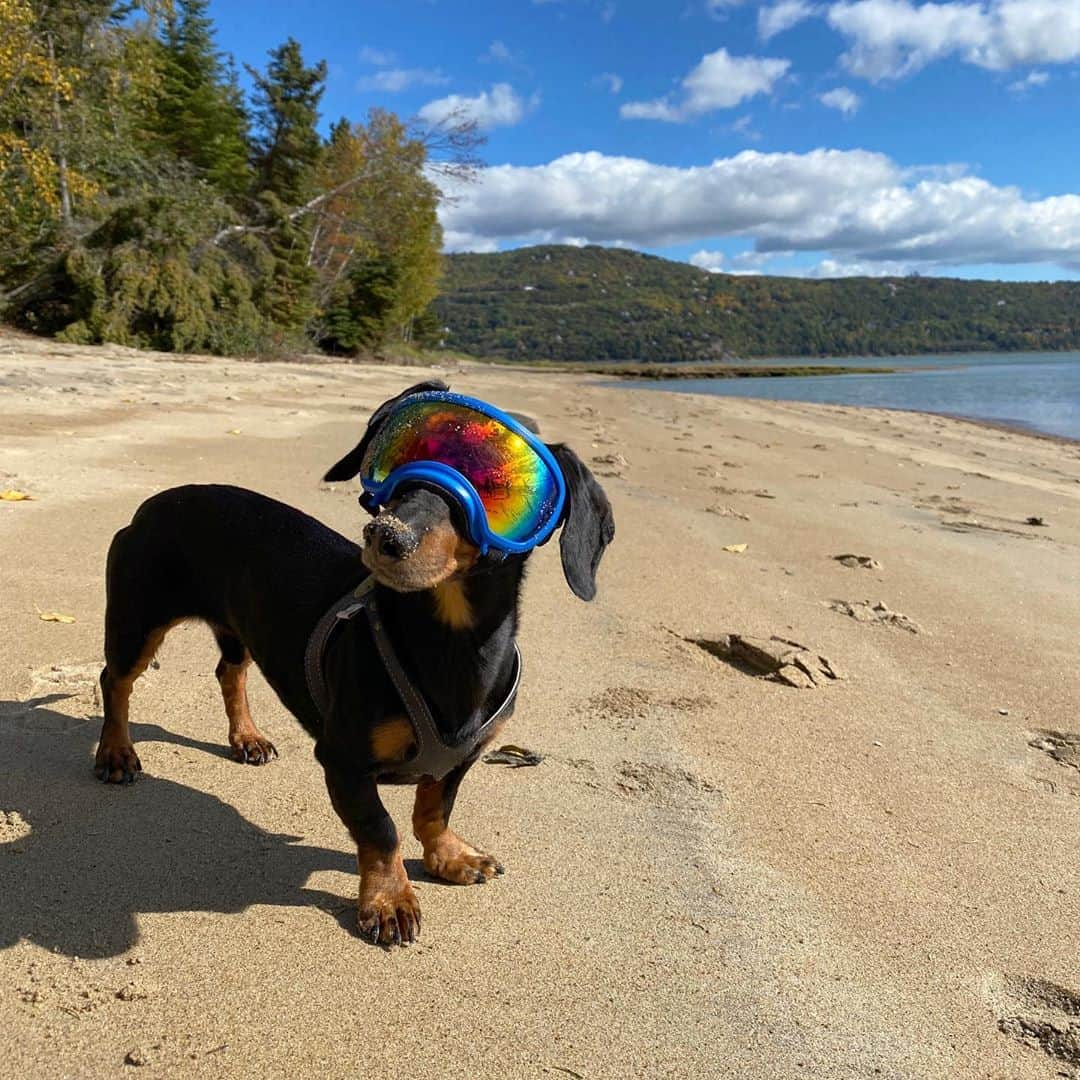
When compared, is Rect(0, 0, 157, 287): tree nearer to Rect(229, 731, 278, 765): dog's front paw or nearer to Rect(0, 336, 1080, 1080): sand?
Rect(0, 336, 1080, 1080): sand

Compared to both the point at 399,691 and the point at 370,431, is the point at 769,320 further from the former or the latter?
the point at 399,691

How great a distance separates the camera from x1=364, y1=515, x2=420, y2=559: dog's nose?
1.88 m

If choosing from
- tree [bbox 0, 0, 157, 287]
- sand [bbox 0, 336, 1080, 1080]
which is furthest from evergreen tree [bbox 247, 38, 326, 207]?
sand [bbox 0, 336, 1080, 1080]

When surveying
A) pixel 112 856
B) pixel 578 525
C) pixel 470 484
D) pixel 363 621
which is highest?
pixel 470 484

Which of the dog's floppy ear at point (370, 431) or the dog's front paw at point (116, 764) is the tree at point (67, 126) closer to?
the dog's front paw at point (116, 764)

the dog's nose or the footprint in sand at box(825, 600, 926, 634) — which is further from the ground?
the dog's nose

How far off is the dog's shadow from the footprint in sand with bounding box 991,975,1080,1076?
165cm

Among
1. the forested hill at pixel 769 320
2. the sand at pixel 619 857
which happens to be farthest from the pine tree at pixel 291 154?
the forested hill at pixel 769 320

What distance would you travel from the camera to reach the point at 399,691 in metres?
2.35

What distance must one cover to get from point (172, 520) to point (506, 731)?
1.46 metres

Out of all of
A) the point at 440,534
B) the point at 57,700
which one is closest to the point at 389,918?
the point at 440,534

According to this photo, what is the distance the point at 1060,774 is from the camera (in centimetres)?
340

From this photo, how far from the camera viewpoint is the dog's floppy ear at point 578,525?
7.56 feet

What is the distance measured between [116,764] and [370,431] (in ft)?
4.96
